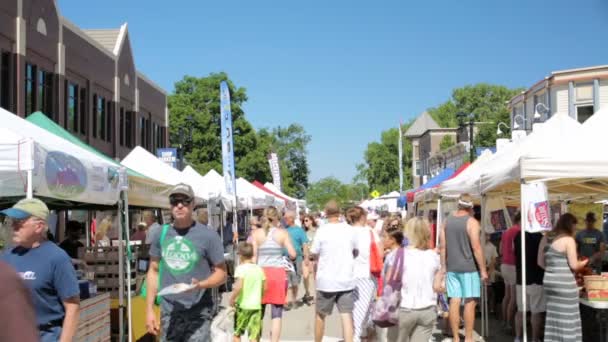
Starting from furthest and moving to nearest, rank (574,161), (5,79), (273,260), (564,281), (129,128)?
(129,128) < (5,79) < (273,260) < (574,161) < (564,281)

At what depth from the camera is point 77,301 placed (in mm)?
4770

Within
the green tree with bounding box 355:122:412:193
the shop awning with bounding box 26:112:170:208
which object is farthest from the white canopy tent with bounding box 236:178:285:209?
the green tree with bounding box 355:122:412:193

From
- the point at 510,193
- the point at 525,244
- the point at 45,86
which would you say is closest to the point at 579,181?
the point at 525,244

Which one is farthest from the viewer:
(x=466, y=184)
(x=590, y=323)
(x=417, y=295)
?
(x=466, y=184)

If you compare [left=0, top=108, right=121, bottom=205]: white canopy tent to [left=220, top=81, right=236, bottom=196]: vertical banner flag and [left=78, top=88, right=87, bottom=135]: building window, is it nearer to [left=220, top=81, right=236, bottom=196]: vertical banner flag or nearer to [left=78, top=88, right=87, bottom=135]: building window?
[left=220, top=81, right=236, bottom=196]: vertical banner flag

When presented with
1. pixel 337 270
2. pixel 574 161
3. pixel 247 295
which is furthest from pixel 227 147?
pixel 574 161

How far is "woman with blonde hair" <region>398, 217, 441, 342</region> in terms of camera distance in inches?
268

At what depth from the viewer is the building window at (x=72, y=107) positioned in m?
30.1

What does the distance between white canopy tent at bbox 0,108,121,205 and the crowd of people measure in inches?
31.7

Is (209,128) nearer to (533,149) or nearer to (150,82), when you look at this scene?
(150,82)

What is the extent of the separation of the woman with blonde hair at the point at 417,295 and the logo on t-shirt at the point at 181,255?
2117 mm

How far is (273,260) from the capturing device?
10656 mm

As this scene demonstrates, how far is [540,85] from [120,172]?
4230cm

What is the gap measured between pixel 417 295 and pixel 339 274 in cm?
185
